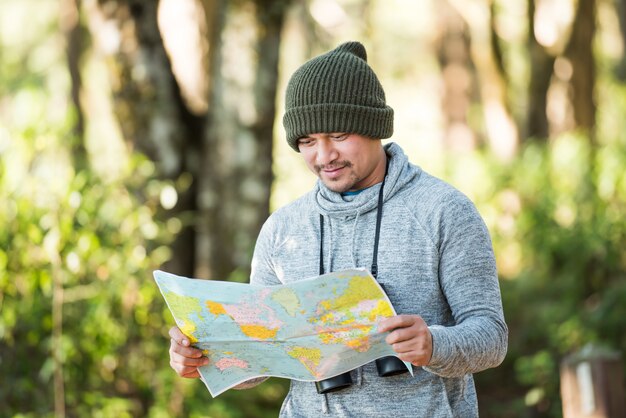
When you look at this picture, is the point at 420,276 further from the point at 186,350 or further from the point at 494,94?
the point at 494,94

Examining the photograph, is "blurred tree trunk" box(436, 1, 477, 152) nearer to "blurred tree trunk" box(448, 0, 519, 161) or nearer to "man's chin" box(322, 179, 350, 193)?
"blurred tree trunk" box(448, 0, 519, 161)

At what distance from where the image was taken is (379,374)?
Result: 273 cm

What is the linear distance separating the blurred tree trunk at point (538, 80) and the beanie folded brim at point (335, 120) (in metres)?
11.5

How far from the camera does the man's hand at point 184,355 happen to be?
280 cm

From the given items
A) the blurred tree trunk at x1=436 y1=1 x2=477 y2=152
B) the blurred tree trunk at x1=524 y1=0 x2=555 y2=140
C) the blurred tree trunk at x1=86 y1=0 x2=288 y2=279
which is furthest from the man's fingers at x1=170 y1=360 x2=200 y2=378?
the blurred tree trunk at x1=436 y1=1 x2=477 y2=152

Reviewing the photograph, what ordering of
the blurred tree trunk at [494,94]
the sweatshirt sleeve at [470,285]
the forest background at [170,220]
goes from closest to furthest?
1. the sweatshirt sleeve at [470,285]
2. the forest background at [170,220]
3. the blurred tree trunk at [494,94]

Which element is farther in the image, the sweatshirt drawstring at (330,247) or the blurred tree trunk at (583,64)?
the blurred tree trunk at (583,64)

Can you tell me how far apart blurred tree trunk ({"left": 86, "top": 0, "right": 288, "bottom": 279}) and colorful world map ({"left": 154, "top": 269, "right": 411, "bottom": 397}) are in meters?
4.12

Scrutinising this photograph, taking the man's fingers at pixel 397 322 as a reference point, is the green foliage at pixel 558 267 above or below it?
below

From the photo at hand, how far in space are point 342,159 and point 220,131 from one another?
427 centimetres

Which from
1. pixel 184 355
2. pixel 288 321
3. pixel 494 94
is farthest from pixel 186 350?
pixel 494 94

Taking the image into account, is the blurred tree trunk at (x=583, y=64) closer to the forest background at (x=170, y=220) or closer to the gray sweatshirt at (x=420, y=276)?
the forest background at (x=170, y=220)

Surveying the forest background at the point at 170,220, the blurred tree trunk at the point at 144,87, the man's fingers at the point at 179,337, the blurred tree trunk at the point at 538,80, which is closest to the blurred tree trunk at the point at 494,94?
the blurred tree trunk at the point at 538,80

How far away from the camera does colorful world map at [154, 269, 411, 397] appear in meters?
2.57
